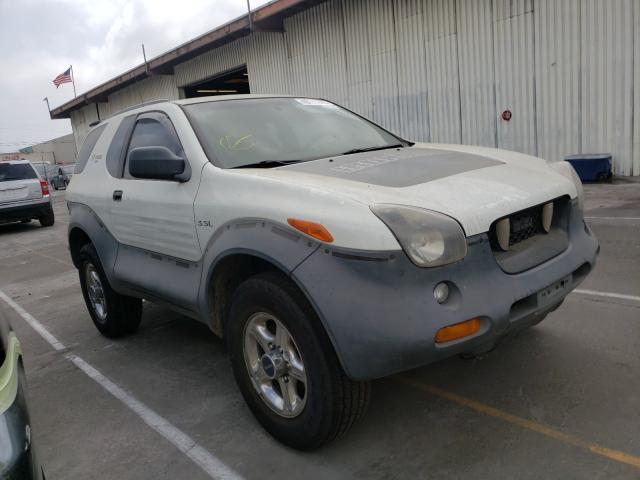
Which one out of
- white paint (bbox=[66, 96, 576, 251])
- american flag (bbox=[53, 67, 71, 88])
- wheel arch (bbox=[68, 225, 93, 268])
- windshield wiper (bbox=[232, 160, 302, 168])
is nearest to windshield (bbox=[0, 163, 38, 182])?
wheel arch (bbox=[68, 225, 93, 268])

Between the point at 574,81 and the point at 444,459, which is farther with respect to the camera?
the point at 574,81

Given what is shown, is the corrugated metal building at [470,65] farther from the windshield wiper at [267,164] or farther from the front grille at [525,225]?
the windshield wiper at [267,164]

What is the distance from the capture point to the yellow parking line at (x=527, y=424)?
8.31 feet

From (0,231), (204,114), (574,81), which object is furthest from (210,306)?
(0,231)

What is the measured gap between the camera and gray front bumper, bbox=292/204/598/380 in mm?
2311

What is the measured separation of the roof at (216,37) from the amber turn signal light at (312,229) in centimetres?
1457

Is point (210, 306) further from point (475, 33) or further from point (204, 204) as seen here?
point (475, 33)

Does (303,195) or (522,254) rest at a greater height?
(303,195)

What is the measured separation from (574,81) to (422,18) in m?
4.14

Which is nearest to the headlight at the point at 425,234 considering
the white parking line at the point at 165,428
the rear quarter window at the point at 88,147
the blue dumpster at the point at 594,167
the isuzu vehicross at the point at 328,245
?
the isuzu vehicross at the point at 328,245

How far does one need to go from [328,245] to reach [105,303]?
3.03 metres

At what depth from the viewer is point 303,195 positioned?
265 centimetres

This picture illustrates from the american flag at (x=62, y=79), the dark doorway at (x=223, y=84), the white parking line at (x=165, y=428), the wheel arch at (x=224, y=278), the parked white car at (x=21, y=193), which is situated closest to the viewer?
the white parking line at (x=165, y=428)

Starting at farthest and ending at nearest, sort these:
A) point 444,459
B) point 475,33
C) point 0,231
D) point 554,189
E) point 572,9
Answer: point 0,231 < point 475,33 < point 572,9 < point 554,189 < point 444,459
